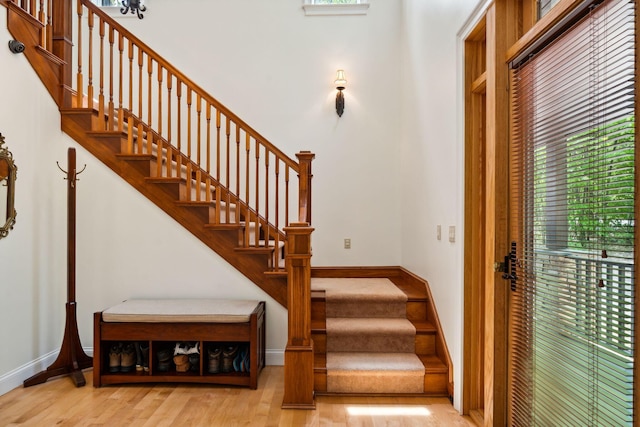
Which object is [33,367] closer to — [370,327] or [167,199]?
[167,199]

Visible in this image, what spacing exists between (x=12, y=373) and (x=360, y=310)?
259 cm

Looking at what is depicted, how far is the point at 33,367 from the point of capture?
327cm

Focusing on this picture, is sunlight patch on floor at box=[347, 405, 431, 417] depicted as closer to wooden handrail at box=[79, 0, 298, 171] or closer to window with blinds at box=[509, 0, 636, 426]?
window with blinds at box=[509, 0, 636, 426]

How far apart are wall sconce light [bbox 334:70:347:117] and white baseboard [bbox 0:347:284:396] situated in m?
2.64

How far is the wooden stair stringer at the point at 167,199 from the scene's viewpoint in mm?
3576

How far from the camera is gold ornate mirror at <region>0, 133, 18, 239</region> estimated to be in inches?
118

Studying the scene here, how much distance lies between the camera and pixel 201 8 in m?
4.90

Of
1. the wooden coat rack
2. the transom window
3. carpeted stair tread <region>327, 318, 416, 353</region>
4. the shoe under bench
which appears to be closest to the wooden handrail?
the wooden coat rack

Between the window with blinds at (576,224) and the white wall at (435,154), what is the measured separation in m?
0.68

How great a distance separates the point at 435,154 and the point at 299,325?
1.68 metres

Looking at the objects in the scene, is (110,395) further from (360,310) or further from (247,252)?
(360,310)

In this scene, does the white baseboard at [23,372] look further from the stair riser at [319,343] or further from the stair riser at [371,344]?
the stair riser at [371,344]

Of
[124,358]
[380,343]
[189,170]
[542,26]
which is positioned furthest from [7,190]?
[542,26]

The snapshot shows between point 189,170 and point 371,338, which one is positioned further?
point 189,170
